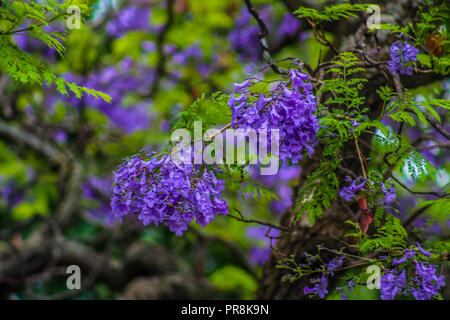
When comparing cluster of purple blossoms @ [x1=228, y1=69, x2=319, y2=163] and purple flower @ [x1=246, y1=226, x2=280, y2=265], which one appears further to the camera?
purple flower @ [x1=246, y1=226, x2=280, y2=265]

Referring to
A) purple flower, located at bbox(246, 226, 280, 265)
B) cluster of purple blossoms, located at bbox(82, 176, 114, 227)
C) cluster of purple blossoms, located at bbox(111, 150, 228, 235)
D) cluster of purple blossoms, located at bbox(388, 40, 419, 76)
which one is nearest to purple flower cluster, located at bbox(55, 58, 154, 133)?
cluster of purple blossoms, located at bbox(82, 176, 114, 227)

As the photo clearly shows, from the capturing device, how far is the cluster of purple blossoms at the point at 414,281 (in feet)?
5.42

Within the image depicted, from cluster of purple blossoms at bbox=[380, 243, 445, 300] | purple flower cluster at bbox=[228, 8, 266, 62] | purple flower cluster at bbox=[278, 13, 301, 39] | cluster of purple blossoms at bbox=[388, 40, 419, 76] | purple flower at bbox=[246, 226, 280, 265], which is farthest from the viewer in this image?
purple flower at bbox=[246, 226, 280, 265]

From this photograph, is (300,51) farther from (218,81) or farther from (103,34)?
(103,34)

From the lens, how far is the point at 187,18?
6.05 metres

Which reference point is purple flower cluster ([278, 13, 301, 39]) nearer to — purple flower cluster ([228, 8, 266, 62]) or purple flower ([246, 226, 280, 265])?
purple flower cluster ([228, 8, 266, 62])

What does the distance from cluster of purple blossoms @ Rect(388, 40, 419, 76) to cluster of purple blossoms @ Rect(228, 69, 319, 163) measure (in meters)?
0.75

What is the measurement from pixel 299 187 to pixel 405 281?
115 centimetres

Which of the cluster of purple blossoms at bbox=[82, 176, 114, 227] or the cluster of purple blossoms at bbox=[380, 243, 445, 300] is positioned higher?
the cluster of purple blossoms at bbox=[82, 176, 114, 227]

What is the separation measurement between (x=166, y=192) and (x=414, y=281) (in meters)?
1.06

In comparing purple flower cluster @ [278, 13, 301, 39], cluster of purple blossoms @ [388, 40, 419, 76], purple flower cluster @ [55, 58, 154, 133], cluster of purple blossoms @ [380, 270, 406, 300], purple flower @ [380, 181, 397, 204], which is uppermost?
purple flower cluster @ [278, 13, 301, 39]

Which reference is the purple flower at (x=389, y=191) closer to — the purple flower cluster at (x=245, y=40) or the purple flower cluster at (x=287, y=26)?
the purple flower cluster at (x=287, y=26)

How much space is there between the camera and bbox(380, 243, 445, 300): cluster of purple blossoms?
5.42ft
